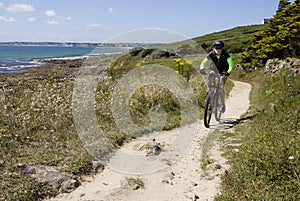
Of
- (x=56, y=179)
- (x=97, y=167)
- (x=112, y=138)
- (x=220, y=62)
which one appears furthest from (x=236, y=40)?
(x=56, y=179)

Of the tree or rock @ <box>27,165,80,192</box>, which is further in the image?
the tree

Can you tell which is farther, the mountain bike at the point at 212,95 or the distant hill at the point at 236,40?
the distant hill at the point at 236,40

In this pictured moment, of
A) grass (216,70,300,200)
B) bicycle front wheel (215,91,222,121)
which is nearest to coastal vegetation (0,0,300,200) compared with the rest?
grass (216,70,300,200)

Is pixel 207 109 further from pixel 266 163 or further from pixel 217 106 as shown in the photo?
pixel 266 163

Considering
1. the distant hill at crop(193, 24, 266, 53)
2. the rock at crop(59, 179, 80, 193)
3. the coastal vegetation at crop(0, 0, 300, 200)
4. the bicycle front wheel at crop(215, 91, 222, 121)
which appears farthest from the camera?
the distant hill at crop(193, 24, 266, 53)

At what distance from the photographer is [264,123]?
8781 mm

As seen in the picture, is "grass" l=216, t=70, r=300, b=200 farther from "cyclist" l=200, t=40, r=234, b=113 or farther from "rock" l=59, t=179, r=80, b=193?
"rock" l=59, t=179, r=80, b=193

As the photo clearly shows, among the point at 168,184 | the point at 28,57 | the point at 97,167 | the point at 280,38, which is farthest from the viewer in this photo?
the point at 28,57

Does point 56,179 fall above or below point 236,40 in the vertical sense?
below

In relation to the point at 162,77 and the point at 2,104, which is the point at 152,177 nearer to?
the point at 2,104

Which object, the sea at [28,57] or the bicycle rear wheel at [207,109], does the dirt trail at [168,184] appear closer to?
the bicycle rear wheel at [207,109]

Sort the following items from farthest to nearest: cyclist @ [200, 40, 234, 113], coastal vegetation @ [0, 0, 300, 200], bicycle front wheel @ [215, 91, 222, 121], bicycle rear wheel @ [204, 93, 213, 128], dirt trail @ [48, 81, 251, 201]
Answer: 1. bicycle front wheel @ [215, 91, 222, 121]
2. bicycle rear wheel @ [204, 93, 213, 128]
3. cyclist @ [200, 40, 234, 113]
4. dirt trail @ [48, 81, 251, 201]
5. coastal vegetation @ [0, 0, 300, 200]

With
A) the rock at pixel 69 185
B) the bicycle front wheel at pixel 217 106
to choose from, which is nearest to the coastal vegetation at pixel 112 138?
the rock at pixel 69 185

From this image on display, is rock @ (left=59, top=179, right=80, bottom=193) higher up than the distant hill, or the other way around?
the distant hill
